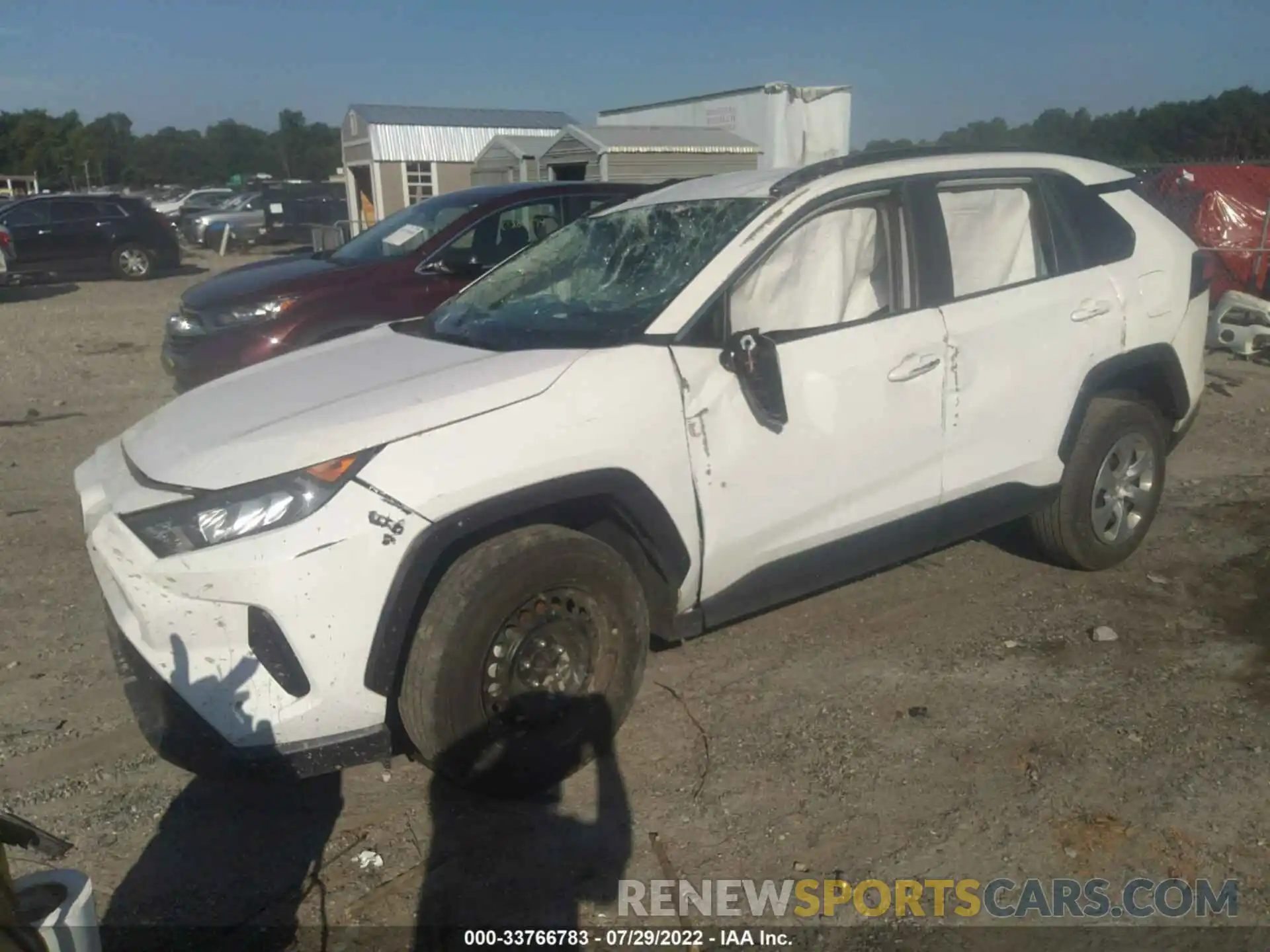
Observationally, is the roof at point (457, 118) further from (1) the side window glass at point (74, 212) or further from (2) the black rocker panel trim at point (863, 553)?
(2) the black rocker panel trim at point (863, 553)

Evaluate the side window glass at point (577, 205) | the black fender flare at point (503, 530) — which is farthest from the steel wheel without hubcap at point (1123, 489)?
the side window glass at point (577, 205)

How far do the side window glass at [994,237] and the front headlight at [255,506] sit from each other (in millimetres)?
2432

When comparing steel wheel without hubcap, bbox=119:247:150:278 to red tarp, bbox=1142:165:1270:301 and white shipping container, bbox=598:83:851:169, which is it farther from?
red tarp, bbox=1142:165:1270:301

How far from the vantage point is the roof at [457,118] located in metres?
32.9

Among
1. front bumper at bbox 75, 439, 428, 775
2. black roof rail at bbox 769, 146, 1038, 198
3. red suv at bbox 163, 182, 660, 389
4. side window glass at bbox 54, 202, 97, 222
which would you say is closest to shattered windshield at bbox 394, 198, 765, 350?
black roof rail at bbox 769, 146, 1038, 198

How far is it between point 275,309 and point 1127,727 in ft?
17.7

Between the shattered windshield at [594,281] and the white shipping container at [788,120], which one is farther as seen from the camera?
the white shipping container at [788,120]

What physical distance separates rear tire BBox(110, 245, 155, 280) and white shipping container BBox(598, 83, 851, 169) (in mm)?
12952

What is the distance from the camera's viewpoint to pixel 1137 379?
4535 millimetres

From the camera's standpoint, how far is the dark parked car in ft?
60.8

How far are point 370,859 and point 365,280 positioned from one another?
4719mm

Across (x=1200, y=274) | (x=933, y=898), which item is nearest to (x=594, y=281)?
(x=933, y=898)

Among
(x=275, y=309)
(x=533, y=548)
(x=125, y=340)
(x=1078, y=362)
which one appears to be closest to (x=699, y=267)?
(x=533, y=548)

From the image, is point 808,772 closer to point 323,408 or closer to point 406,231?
point 323,408
